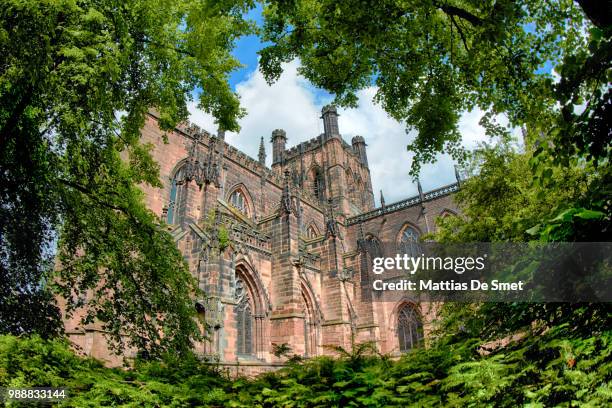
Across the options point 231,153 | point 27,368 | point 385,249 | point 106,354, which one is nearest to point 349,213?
point 385,249

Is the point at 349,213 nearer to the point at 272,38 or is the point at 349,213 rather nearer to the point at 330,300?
the point at 330,300

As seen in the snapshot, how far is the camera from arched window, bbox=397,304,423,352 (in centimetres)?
2211

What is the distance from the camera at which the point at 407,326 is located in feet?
73.9

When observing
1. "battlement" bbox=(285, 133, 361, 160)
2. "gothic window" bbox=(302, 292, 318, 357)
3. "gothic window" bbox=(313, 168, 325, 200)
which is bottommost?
"gothic window" bbox=(302, 292, 318, 357)

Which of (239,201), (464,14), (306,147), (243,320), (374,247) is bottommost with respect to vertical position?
(243,320)

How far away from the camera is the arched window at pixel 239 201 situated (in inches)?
915

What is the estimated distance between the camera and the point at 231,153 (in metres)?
23.7

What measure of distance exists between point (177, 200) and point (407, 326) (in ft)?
49.2

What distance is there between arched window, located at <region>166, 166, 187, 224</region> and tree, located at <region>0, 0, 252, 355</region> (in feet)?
28.4

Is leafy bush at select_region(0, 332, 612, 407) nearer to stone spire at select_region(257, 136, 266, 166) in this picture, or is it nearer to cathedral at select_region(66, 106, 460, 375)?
cathedral at select_region(66, 106, 460, 375)

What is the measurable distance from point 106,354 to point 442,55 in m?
11.2

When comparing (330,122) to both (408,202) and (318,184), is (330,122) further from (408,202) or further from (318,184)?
(408,202)

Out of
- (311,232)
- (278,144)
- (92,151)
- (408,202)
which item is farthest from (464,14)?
(278,144)

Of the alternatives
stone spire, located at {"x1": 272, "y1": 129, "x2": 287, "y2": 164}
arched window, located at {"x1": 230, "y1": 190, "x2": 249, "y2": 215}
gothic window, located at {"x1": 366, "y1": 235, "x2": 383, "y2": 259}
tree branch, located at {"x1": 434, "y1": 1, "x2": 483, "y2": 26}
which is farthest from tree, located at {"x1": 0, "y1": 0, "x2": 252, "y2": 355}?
stone spire, located at {"x1": 272, "y1": 129, "x2": 287, "y2": 164}
